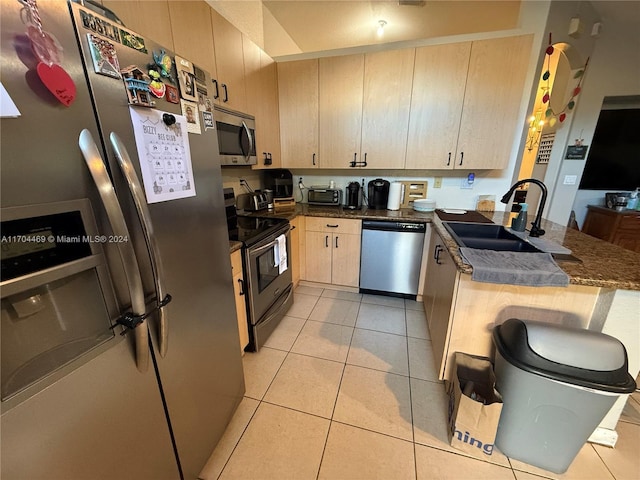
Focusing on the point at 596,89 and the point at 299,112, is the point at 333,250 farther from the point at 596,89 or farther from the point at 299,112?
the point at 596,89

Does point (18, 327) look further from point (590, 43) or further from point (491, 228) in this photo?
point (590, 43)

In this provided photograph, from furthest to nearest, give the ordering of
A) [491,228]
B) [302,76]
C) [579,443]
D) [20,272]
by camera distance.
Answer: [302,76]
[491,228]
[579,443]
[20,272]

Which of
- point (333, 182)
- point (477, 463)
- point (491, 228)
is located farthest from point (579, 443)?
point (333, 182)

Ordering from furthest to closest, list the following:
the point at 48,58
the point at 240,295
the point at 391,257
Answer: the point at 391,257 → the point at 240,295 → the point at 48,58

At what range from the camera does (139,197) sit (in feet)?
2.32

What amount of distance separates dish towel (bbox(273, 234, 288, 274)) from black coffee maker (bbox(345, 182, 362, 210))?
942 mm

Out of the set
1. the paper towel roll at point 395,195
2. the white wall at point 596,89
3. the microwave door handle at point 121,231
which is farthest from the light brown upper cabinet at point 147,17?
the white wall at point 596,89

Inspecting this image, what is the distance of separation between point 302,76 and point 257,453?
299cm

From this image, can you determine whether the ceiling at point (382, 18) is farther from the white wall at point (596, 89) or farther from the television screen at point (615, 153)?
the television screen at point (615, 153)

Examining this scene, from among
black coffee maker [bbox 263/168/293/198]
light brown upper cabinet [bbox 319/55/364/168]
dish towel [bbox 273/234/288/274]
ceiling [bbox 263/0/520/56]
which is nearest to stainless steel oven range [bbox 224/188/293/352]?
dish towel [bbox 273/234/288/274]

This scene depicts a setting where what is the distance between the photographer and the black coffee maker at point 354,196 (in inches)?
107

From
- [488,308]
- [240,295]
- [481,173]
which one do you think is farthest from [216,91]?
[481,173]

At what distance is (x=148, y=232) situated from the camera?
74 centimetres

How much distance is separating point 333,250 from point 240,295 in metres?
1.22
